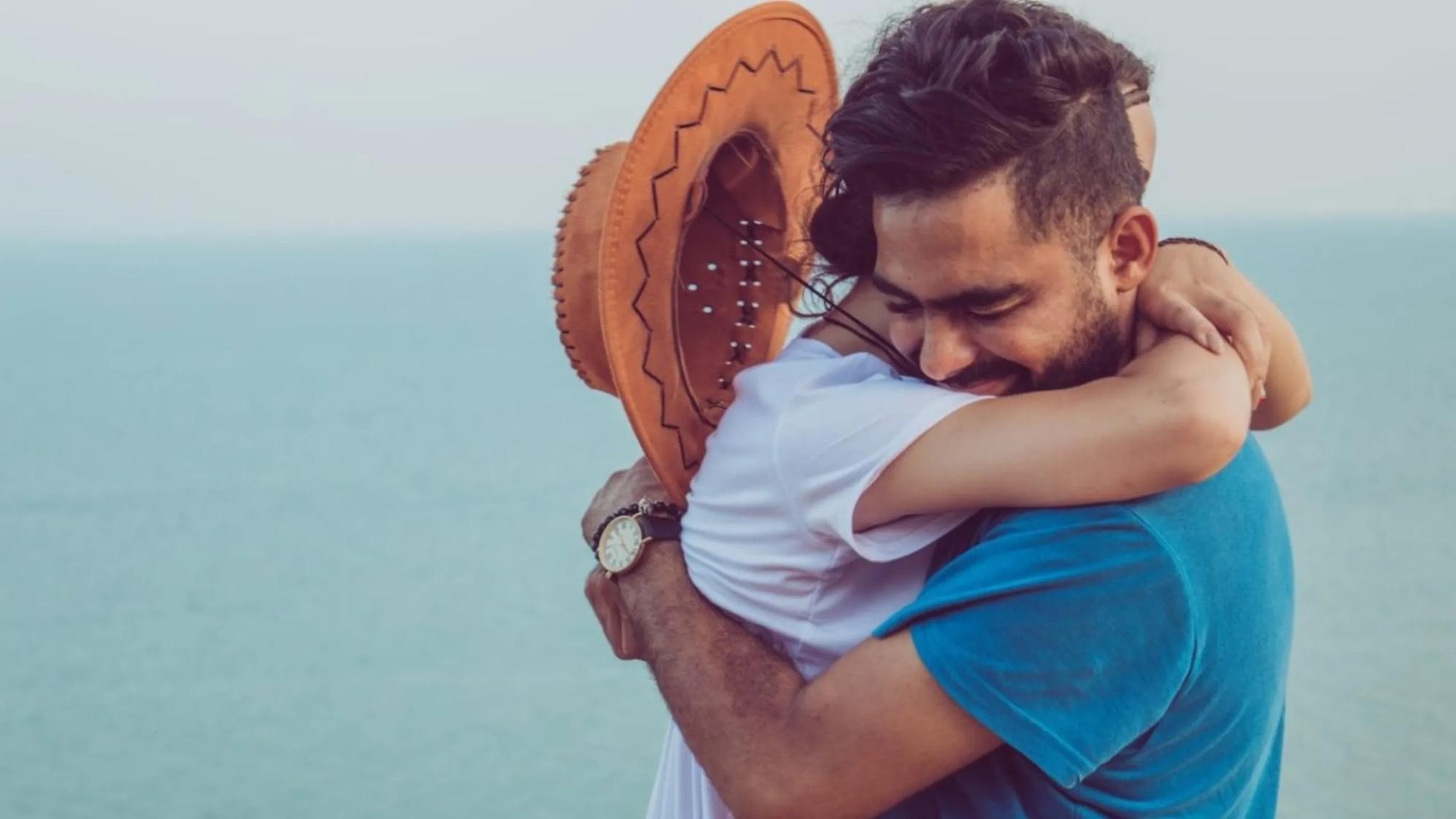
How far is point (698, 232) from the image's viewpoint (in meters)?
1.24

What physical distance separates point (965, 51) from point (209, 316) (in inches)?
1333

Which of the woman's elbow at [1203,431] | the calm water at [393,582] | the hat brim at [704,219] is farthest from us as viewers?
the calm water at [393,582]

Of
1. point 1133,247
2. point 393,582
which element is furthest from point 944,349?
point 393,582

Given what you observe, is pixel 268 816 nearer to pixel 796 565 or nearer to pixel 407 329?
pixel 796 565

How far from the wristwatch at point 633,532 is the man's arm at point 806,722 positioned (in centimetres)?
7

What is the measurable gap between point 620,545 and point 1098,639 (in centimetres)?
37

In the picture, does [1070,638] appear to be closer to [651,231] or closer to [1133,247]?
[1133,247]

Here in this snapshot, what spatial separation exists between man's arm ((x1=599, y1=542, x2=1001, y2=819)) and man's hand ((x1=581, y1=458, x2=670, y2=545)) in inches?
4.9

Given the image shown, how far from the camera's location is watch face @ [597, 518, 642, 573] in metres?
1.16

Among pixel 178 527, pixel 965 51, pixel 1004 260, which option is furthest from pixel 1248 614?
A: pixel 178 527

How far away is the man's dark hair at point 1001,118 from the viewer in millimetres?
966

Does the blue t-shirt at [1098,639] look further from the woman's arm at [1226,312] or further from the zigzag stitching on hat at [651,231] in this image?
the zigzag stitching on hat at [651,231]

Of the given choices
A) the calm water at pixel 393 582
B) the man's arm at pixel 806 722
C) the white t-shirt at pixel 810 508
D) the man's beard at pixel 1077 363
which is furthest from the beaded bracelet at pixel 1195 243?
the calm water at pixel 393 582

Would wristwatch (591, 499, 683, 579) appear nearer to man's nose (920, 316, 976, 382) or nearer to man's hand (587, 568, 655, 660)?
man's hand (587, 568, 655, 660)
